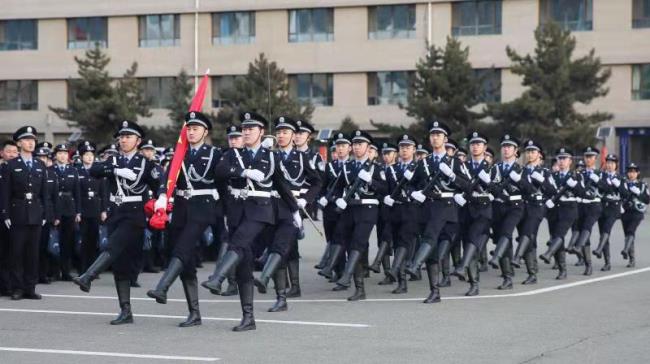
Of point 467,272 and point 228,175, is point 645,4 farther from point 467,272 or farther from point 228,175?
point 228,175

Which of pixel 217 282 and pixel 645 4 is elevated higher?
pixel 645 4

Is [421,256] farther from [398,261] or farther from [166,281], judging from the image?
[166,281]

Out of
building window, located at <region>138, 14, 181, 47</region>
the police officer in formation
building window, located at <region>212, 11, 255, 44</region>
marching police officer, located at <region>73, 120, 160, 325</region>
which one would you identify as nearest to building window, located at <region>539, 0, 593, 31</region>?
building window, located at <region>212, 11, 255, 44</region>

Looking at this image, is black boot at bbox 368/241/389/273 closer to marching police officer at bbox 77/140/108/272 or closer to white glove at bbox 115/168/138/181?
marching police officer at bbox 77/140/108/272

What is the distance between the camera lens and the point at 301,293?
15789mm

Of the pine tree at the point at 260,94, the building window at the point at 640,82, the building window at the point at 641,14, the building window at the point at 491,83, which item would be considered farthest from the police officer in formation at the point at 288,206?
the building window at the point at 640,82

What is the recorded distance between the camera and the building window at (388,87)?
55.7 m

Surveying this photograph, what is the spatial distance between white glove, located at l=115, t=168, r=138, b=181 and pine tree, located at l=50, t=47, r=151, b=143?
124 ft

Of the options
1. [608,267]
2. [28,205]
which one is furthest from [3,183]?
[608,267]

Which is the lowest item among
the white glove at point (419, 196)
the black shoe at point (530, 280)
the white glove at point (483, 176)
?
the black shoe at point (530, 280)

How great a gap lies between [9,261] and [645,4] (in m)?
41.3

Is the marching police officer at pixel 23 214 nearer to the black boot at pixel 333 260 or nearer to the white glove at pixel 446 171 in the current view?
the black boot at pixel 333 260

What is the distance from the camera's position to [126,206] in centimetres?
1261

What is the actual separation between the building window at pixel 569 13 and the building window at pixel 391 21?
6063 millimetres
